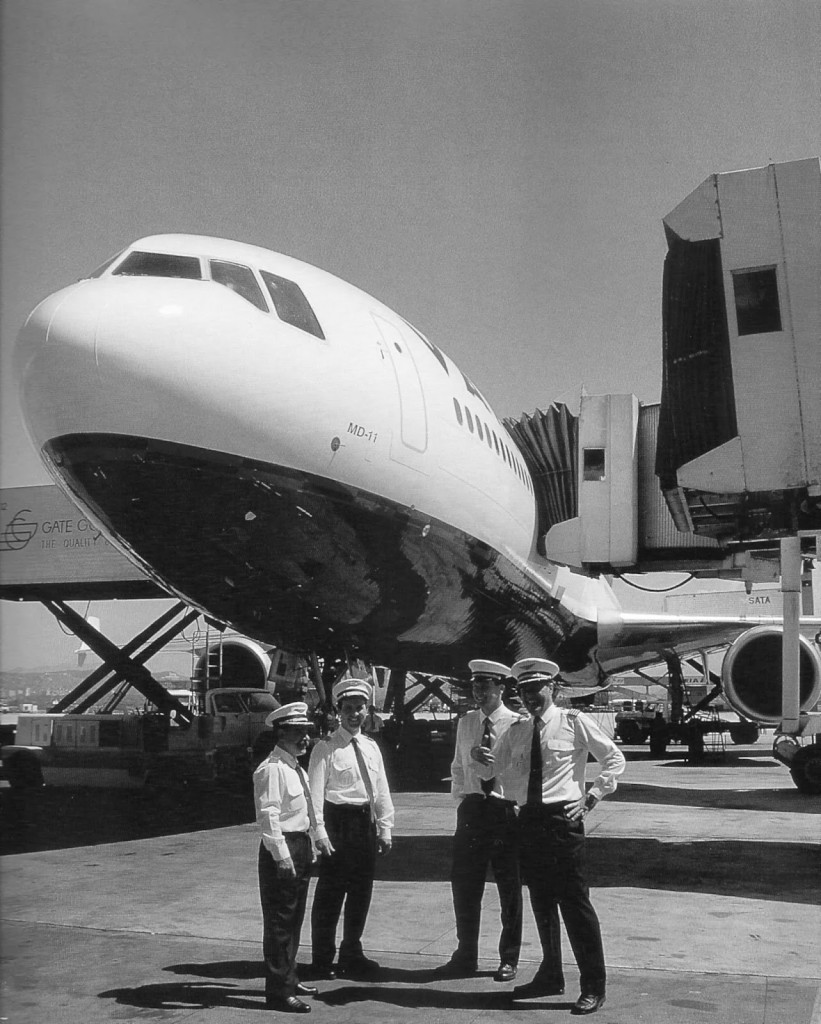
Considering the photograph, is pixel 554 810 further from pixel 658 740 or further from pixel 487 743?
pixel 658 740

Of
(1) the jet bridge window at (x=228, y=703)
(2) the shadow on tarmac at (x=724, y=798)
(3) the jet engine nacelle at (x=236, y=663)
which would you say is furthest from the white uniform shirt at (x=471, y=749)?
(3) the jet engine nacelle at (x=236, y=663)

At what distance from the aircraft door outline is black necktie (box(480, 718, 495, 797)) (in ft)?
10.2

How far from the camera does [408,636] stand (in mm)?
9992

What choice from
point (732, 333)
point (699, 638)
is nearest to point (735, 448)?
point (732, 333)

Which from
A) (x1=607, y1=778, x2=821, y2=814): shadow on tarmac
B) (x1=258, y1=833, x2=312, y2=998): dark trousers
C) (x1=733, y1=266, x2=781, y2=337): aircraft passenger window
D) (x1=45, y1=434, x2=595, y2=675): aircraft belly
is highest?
(x1=733, y1=266, x2=781, y2=337): aircraft passenger window

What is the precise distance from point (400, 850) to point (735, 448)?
4349mm

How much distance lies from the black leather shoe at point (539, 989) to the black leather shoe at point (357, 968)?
0.74m

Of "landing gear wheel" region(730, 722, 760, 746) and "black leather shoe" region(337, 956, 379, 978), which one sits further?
"landing gear wheel" region(730, 722, 760, 746)

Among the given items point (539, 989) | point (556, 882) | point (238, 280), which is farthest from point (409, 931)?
point (238, 280)

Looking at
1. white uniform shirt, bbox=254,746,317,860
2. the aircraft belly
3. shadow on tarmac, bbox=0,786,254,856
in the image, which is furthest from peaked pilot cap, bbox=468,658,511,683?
shadow on tarmac, bbox=0,786,254,856

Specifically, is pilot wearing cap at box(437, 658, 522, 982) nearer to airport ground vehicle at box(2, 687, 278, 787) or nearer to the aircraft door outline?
the aircraft door outline

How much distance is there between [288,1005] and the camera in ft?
14.4

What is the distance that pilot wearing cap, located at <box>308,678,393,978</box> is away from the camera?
16.5 feet

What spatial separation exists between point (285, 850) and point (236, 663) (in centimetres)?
1428
